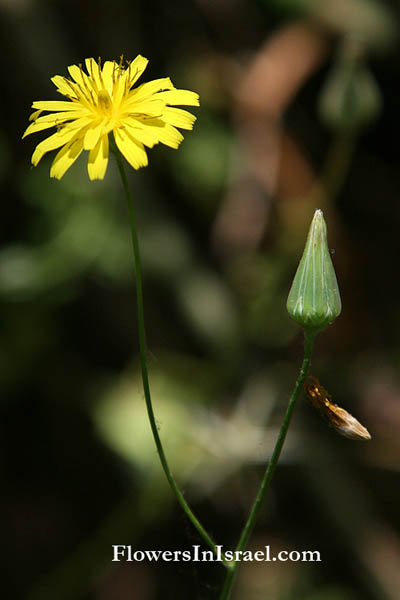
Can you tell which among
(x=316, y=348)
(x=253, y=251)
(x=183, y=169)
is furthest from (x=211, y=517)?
(x=183, y=169)

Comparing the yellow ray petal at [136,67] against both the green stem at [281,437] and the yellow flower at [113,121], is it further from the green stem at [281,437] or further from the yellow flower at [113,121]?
the green stem at [281,437]

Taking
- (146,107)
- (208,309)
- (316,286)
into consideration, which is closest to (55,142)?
(146,107)

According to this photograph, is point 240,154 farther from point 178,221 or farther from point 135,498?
point 135,498

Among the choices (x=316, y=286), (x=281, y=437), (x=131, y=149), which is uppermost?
(x=131, y=149)

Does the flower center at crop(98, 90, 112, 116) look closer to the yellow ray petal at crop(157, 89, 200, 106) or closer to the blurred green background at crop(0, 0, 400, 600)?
the yellow ray petal at crop(157, 89, 200, 106)

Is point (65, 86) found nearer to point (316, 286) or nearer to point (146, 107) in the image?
point (146, 107)

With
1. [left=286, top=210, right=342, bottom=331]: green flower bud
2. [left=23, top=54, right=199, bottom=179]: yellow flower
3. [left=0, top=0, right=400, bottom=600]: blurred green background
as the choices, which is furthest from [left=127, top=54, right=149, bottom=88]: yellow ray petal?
[left=0, top=0, right=400, bottom=600]: blurred green background
